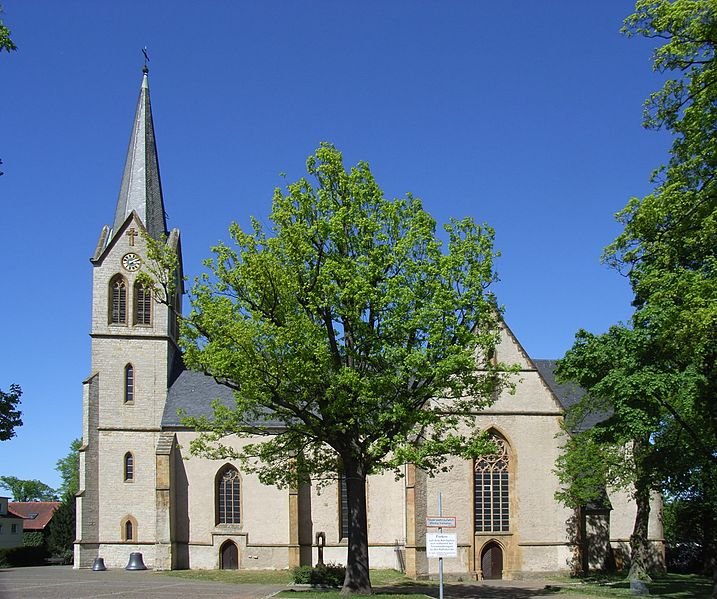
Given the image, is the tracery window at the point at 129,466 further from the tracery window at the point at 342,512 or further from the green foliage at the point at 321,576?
the green foliage at the point at 321,576

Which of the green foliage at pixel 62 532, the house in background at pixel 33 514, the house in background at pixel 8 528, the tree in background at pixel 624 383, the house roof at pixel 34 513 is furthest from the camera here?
the house roof at pixel 34 513

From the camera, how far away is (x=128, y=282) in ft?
159

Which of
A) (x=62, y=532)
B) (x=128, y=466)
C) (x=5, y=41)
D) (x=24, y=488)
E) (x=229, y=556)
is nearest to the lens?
(x=5, y=41)

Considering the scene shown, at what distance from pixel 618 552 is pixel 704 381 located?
22.1 meters

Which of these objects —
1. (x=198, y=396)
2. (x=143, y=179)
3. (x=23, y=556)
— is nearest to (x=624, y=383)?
(x=198, y=396)

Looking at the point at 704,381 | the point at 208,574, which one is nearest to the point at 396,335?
the point at 704,381

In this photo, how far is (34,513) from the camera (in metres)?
97.2

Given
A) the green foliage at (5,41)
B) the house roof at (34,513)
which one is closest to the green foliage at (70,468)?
the house roof at (34,513)

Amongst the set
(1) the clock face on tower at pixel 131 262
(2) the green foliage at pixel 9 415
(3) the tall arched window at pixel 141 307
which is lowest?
(2) the green foliage at pixel 9 415

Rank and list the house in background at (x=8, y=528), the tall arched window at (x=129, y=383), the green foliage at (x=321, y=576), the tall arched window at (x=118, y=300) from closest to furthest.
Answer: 1. the green foliage at (x=321, y=576)
2. the tall arched window at (x=129, y=383)
3. the tall arched window at (x=118, y=300)
4. the house in background at (x=8, y=528)

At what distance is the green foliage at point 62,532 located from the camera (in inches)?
2421

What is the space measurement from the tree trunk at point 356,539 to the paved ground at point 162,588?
2.94 meters

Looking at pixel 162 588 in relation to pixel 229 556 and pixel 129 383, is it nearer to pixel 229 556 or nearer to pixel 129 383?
pixel 229 556

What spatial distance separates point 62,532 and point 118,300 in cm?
2285
